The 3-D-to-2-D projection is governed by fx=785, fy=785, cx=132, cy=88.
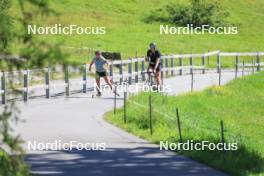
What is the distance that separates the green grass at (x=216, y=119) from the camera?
13.3 meters

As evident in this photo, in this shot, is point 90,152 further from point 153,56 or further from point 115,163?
point 153,56

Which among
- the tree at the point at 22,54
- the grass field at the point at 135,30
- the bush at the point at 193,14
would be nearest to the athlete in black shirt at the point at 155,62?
the tree at the point at 22,54

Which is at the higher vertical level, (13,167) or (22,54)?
(22,54)

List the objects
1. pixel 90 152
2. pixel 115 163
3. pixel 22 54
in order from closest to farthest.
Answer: pixel 22 54, pixel 115 163, pixel 90 152

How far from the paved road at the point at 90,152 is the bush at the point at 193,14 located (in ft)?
155

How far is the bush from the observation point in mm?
69500

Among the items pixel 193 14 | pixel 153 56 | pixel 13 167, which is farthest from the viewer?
pixel 193 14

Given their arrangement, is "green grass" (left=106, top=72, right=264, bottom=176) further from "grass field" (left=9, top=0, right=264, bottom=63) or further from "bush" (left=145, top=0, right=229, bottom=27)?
"bush" (left=145, top=0, right=229, bottom=27)

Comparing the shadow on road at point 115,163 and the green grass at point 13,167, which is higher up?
the green grass at point 13,167

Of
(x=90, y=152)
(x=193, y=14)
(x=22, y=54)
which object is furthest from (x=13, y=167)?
(x=193, y=14)

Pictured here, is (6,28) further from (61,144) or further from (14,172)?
(61,144)

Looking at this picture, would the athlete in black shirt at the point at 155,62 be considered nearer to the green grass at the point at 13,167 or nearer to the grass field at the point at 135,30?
the green grass at the point at 13,167

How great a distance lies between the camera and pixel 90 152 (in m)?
13.9

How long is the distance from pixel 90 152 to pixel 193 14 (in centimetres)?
5676
